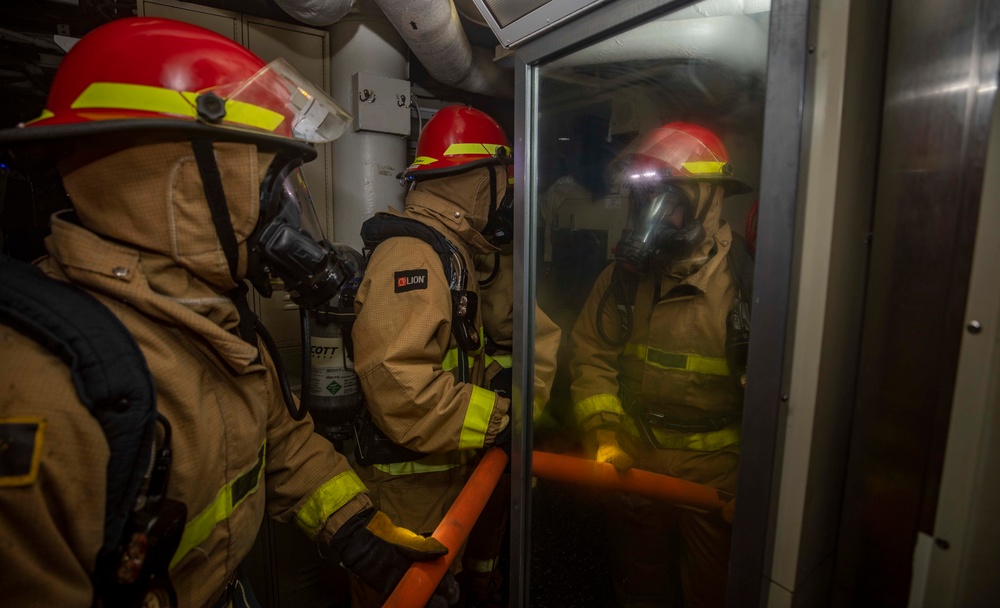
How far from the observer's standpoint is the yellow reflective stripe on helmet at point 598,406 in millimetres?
1972

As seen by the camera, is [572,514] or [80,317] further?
[572,514]

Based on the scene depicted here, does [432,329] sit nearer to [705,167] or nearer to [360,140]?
[705,167]

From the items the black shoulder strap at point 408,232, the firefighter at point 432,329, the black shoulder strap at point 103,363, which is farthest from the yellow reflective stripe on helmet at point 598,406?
the black shoulder strap at point 103,363

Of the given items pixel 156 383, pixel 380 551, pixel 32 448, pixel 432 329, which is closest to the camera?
pixel 32 448

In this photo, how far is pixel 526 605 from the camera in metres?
1.65

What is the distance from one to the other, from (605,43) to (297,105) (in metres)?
0.85

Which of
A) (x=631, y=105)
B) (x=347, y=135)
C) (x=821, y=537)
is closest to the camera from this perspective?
(x=821, y=537)

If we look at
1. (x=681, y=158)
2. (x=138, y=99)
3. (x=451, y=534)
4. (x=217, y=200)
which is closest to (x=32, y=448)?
(x=217, y=200)

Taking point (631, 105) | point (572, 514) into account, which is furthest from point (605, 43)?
point (572, 514)

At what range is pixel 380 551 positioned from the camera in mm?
1415

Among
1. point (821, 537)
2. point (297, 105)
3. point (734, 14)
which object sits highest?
point (734, 14)

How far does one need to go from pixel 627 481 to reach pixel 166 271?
1581 millimetres

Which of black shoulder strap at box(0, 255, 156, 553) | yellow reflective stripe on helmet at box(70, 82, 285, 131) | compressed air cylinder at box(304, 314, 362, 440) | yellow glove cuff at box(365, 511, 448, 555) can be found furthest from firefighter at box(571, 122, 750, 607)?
black shoulder strap at box(0, 255, 156, 553)

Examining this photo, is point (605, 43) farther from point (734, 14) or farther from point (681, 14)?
point (734, 14)
